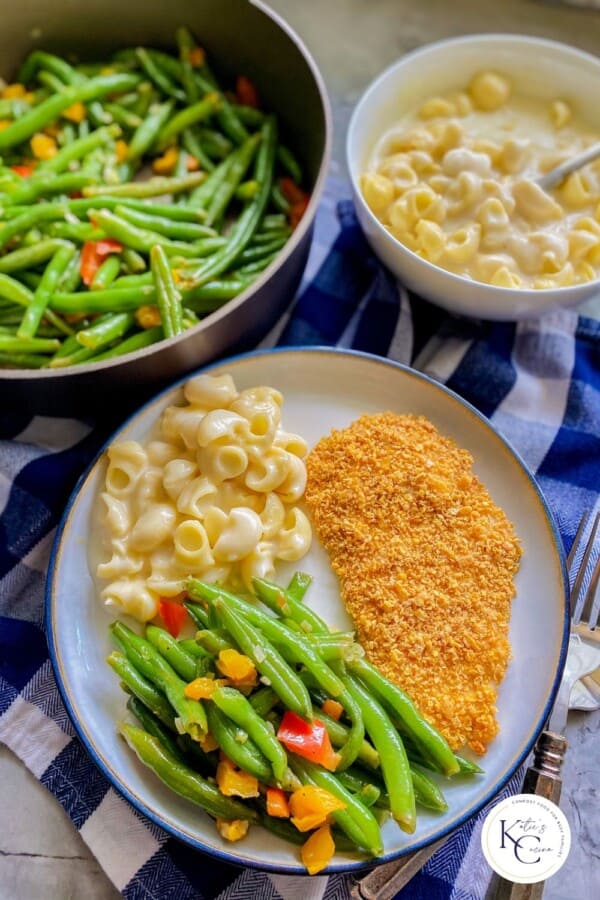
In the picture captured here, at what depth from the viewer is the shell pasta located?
2152mm

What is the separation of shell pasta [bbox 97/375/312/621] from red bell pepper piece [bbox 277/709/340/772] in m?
0.39

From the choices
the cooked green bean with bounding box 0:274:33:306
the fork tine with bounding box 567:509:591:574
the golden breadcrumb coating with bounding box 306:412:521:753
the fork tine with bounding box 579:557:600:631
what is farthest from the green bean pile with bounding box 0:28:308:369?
the fork tine with bounding box 579:557:600:631

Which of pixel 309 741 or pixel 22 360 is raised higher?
pixel 22 360

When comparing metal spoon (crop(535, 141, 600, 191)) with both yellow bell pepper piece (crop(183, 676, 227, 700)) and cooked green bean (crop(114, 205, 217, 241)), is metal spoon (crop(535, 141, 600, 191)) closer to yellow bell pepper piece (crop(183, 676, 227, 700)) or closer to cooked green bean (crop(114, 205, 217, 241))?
cooked green bean (crop(114, 205, 217, 241))

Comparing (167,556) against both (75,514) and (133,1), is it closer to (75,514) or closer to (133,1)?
(75,514)

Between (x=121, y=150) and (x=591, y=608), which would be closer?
(x=591, y=608)

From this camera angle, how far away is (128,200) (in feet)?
8.41

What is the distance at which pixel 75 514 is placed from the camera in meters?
2.25

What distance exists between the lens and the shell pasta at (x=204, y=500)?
2.15m

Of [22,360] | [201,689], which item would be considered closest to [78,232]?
[22,360]

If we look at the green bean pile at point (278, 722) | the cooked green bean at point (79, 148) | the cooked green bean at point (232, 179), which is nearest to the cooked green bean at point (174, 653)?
the green bean pile at point (278, 722)

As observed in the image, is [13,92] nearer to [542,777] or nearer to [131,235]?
[131,235]

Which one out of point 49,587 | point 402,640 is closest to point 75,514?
point 49,587

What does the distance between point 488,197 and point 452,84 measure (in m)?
0.59
